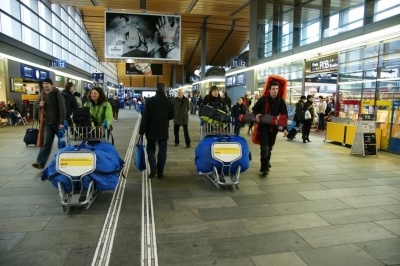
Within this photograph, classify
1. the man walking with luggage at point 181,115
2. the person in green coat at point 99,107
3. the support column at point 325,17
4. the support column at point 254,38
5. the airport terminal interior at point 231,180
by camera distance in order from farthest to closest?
the support column at point 254,38, the support column at point 325,17, the man walking with luggage at point 181,115, the person in green coat at point 99,107, the airport terminal interior at point 231,180

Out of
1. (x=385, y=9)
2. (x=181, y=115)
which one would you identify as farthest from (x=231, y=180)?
(x=385, y=9)

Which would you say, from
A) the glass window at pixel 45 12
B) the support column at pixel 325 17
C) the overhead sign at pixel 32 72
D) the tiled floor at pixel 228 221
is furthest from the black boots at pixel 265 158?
the glass window at pixel 45 12

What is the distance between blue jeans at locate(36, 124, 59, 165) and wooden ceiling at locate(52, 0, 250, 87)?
8.87 m

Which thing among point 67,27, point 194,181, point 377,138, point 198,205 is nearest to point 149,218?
point 198,205

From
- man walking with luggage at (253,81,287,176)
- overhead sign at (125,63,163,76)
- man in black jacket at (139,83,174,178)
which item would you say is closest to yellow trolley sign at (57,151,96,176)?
man in black jacket at (139,83,174,178)

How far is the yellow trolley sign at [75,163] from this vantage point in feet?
11.5

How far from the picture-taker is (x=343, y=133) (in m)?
8.77

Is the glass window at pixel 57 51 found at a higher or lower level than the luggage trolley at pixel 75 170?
higher

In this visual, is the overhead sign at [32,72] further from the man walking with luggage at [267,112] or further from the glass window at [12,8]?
the man walking with luggage at [267,112]

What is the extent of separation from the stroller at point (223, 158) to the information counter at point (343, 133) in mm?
5202

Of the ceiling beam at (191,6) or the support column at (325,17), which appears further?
the ceiling beam at (191,6)

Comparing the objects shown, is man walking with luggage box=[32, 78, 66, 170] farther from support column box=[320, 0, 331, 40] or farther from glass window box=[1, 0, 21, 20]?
glass window box=[1, 0, 21, 20]

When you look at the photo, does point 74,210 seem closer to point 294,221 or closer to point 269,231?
point 269,231

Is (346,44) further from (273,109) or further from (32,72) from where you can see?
(32,72)
